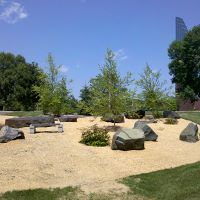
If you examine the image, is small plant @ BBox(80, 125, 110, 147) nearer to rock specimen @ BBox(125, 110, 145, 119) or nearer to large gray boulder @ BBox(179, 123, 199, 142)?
large gray boulder @ BBox(179, 123, 199, 142)

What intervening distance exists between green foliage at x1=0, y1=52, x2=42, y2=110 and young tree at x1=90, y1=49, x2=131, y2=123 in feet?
112

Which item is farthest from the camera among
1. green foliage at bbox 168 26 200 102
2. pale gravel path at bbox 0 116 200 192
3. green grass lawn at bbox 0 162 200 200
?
green foliage at bbox 168 26 200 102

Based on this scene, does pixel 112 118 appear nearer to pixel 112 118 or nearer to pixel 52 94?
pixel 112 118

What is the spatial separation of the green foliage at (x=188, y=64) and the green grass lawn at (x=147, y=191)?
49.3 m

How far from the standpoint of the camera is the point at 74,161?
1402 centimetres

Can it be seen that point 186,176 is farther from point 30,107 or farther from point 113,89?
point 30,107

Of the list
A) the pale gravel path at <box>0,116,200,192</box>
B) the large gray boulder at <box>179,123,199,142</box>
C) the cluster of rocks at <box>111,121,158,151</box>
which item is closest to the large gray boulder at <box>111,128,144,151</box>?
the cluster of rocks at <box>111,121,158,151</box>

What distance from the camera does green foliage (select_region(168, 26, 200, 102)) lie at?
61.7 metres

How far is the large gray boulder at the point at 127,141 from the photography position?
16375 millimetres

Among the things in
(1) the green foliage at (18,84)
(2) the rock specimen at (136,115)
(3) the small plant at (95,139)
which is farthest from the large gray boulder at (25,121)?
(1) the green foliage at (18,84)

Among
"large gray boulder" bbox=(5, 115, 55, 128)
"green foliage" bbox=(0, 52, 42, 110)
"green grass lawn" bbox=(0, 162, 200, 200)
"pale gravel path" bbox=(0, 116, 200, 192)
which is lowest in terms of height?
"green grass lawn" bbox=(0, 162, 200, 200)

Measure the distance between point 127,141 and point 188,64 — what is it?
4787cm

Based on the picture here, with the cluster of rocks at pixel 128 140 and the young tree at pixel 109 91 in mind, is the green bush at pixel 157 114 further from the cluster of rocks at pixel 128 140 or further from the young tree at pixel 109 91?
the cluster of rocks at pixel 128 140

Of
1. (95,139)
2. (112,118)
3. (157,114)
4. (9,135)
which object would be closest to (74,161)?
(95,139)
